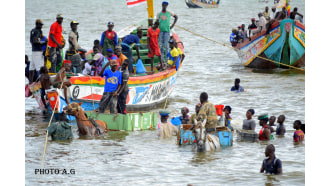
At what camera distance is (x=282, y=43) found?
841 inches

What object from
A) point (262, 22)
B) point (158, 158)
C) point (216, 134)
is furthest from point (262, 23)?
point (158, 158)

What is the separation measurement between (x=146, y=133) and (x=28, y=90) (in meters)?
3.80

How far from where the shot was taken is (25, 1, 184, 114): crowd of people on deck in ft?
41.7

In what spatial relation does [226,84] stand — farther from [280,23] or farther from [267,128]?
[267,128]

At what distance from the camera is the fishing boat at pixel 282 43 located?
827 inches

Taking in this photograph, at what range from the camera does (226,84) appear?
20422 millimetres

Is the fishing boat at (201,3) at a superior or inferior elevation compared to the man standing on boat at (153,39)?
superior

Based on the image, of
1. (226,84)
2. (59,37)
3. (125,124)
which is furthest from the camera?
(226,84)

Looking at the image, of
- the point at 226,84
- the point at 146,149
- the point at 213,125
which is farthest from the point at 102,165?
the point at 226,84

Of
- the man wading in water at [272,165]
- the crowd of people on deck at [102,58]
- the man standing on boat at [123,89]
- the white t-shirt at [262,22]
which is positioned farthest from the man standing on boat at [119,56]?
the white t-shirt at [262,22]

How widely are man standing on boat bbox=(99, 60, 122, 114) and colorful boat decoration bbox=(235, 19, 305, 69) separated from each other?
31.0 feet

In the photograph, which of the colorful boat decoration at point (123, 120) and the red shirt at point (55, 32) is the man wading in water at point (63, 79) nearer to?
the colorful boat decoration at point (123, 120)

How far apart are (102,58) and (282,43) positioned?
9543 millimetres

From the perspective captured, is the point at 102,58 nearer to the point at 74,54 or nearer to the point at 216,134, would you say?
the point at 74,54
